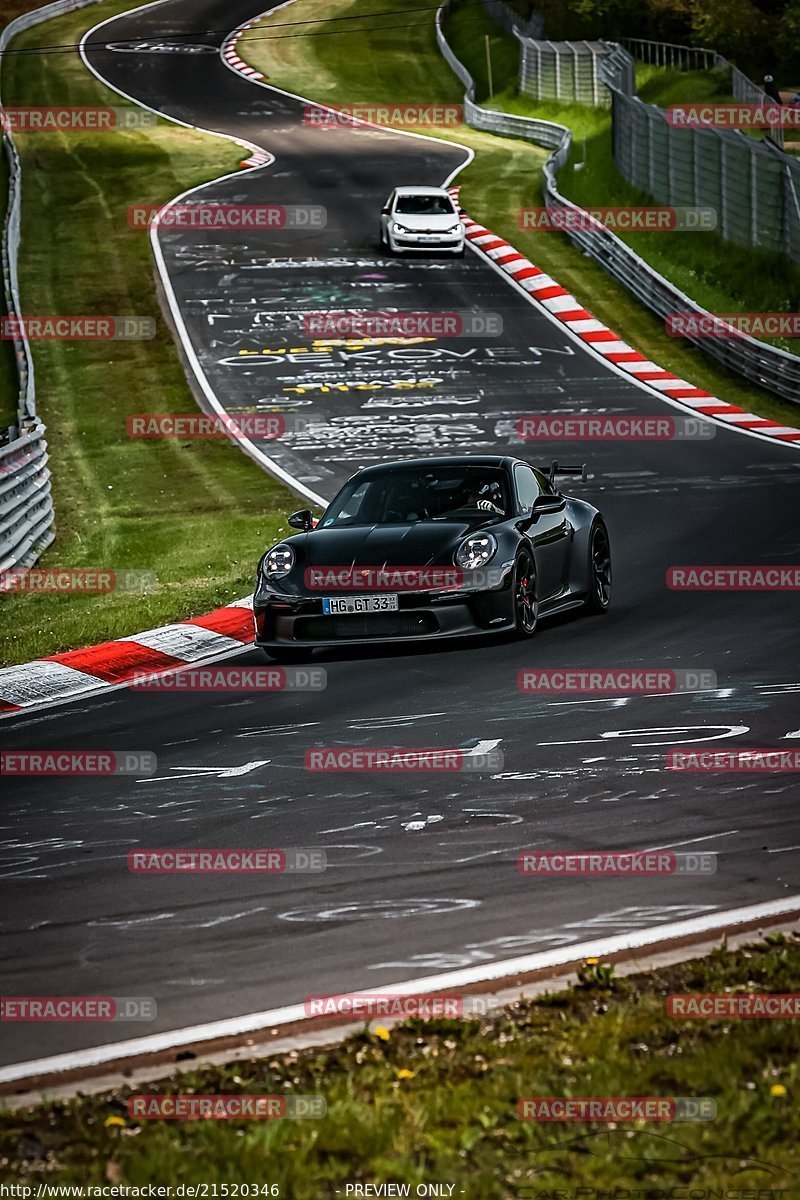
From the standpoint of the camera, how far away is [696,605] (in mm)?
13750

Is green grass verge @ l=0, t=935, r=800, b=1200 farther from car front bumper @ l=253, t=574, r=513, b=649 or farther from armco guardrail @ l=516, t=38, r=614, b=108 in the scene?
armco guardrail @ l=516, t=38, r=614, b=108

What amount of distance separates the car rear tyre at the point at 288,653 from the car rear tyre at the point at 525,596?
1.52 meters

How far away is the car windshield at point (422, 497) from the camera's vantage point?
512 inches

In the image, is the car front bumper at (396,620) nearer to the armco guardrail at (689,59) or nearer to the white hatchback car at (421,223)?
the white hatchback car at (421,223)

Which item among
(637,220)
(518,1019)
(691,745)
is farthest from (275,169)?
(518,1019)

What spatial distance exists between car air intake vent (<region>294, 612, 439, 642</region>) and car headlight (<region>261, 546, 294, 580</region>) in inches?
Answer: 18.5

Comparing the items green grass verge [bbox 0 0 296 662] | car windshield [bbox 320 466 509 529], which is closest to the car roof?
green grass verge [bbox 0 0 296 662]

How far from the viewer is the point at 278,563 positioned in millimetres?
12430

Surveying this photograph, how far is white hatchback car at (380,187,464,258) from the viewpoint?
120ft

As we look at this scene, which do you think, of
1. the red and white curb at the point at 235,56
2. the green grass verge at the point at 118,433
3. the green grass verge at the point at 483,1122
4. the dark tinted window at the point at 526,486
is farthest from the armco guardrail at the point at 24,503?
the red and white curb at the point at 235,56

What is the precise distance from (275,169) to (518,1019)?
42611 millimetres

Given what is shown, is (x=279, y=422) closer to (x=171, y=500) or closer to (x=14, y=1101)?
(x=171, y=500)

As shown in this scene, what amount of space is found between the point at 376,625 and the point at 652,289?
71.7 feet

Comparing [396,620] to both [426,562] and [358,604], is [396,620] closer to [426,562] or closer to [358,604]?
[358,604]
